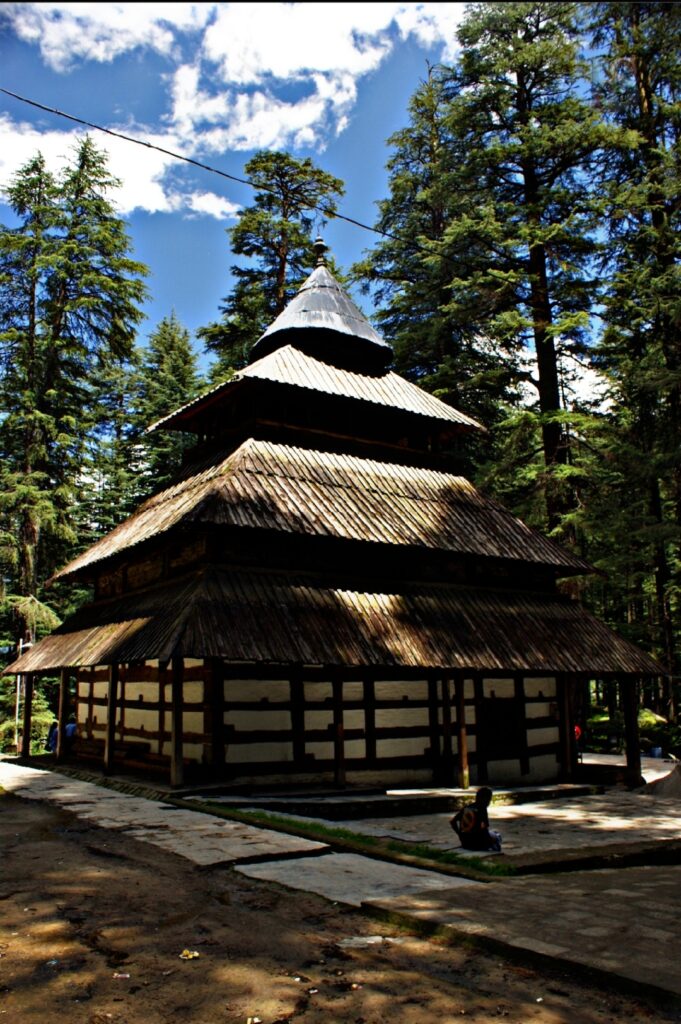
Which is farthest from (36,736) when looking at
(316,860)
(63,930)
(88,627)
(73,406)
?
(63,930)

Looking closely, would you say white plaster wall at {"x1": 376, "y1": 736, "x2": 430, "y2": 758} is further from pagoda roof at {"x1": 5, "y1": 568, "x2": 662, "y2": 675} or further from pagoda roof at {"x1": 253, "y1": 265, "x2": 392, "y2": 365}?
pagoda roof at {"x1": 253, "y1": 265, "x2": 392, "y2": 365}

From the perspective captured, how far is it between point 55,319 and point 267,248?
9618 mm

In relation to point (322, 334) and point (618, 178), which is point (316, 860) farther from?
point (618, 178)

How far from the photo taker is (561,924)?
552cm

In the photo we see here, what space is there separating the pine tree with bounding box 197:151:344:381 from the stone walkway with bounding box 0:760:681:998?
23.6 m

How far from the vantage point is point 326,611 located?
47.9 ft

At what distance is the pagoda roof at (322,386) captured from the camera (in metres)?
18.2

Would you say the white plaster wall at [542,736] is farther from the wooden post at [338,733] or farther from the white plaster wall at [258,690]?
the white plaster wall at [258,690]

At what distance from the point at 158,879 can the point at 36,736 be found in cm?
2200

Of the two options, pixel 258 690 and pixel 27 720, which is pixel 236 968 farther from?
pixel 27 720

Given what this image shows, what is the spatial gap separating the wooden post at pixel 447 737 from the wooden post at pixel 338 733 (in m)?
2.84

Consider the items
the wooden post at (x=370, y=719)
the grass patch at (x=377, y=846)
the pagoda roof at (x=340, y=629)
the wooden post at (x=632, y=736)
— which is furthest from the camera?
the wooden post at (x=632, y=736)

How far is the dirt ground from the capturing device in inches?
163

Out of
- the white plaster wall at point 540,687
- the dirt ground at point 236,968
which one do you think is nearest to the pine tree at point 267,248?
the white plaster wall at point 540,687
